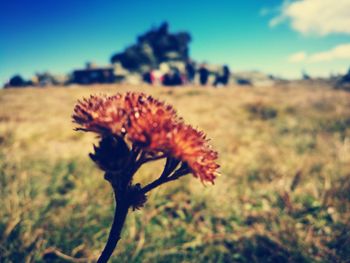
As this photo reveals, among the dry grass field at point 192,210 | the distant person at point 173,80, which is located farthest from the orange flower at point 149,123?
the distant person at point 173,80

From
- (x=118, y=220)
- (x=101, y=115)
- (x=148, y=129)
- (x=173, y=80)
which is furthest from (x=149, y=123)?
(x=173, y=80)

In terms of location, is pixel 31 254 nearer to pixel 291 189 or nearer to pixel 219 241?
pixel 219 241

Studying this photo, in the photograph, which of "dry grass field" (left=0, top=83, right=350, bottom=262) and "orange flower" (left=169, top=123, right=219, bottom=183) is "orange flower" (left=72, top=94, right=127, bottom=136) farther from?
"dry grass field" (left=0, top=83, right=350, bottom=262)

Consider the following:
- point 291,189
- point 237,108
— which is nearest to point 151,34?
point 237,108

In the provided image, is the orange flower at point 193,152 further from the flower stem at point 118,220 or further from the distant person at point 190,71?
the distant person at point 190,71

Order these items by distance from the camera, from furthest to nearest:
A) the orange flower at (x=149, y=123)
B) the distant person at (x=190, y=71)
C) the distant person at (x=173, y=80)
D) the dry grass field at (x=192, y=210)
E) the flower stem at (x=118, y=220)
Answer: the distant person at (x=190, y=71) < the distant person at (x=173, y=80) < the dry grass field at (x=192, y=210) < the flower stem at (x=118, y=220) < the orange flower at (x=149, y=123)

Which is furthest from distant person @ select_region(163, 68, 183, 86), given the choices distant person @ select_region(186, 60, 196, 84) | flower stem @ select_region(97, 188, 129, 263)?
flower stem @ select_region(97, 188, 129, 263)

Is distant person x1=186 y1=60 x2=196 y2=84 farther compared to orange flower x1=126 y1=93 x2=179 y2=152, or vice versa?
distant person x1=186 y1=60 x2=196 y2=84

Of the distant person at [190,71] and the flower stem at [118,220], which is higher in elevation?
the distant person at [190,71]

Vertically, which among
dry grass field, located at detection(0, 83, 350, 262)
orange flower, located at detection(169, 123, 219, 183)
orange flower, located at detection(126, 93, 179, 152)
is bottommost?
dry grass field, located at detection(0, 83, 350, 262)

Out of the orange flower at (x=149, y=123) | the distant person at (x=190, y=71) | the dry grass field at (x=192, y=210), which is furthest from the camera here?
the distant person at (x=190, y=71)
